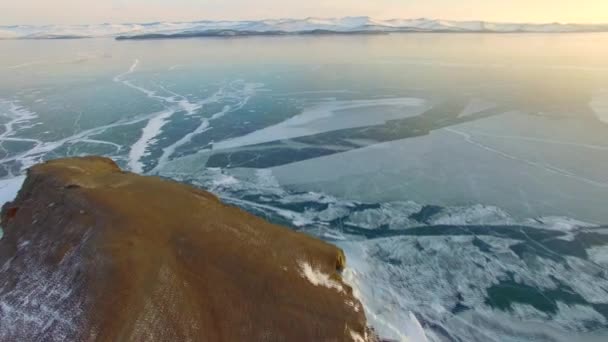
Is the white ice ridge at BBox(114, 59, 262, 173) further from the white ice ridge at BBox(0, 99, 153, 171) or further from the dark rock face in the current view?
the dark rock face

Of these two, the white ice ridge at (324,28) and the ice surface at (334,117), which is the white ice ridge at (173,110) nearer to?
the ice surface at (334,117)

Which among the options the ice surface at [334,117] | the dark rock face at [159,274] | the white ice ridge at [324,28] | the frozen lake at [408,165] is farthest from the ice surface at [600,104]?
the white ice ridge at [324,28]

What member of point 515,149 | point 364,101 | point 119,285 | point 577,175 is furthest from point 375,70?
point 119,285

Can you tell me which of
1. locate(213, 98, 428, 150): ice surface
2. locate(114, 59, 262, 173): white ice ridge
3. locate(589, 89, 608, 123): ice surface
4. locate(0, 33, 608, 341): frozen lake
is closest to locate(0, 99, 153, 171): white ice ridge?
locate(0, 33, 608, 341): frozen lake

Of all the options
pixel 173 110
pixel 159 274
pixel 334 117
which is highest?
pixel 159 274

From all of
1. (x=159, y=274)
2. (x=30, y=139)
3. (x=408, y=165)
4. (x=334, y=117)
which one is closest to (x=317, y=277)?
(x=159, y=274)

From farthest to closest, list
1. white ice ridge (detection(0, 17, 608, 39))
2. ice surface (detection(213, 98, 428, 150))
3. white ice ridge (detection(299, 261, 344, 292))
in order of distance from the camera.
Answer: white ice ridge (detection(0, 17, 608, 39)), ice surface (detection(213, 98, 428, 150)), white ice ridge (detection(299, 261, 344, 292))

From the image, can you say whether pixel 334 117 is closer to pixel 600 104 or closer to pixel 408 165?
pixel 408 165
